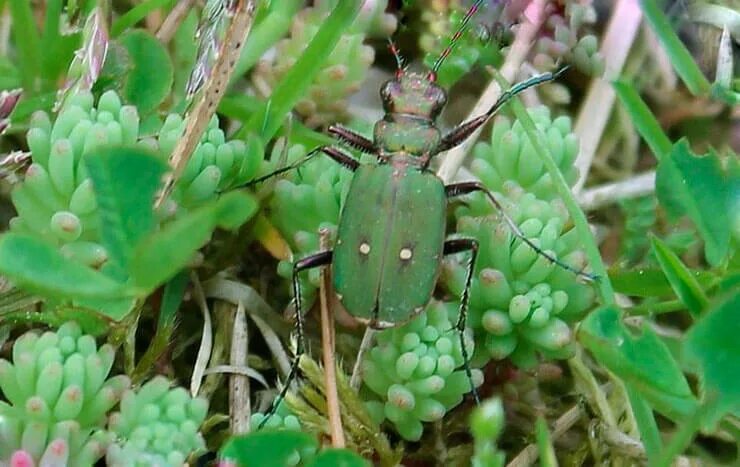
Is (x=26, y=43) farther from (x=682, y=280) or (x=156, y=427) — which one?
(x=682, y=280)

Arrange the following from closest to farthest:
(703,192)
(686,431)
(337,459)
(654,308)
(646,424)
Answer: (686,431), (337,459), (646,424), (703,192), (654,308)

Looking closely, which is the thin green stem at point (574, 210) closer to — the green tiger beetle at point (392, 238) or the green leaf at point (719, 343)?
the green tiger beetle at point (392, 238)

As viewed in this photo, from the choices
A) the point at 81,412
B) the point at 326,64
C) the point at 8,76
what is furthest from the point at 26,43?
the point at 81,412

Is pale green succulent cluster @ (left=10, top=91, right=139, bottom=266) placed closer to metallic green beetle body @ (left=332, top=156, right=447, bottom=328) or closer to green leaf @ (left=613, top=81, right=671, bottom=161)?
metallic green beetle body @ (left=332, top=156, right=447, bottom=328)

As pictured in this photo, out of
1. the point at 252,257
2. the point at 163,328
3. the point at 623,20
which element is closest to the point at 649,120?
the point at 623,20

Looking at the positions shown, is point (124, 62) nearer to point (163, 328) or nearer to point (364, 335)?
point (163, 328)

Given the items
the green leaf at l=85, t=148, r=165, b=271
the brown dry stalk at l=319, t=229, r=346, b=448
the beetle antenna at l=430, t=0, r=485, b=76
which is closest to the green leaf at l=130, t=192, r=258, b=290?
the green leaf at l=85, t=148, r=165, b=271

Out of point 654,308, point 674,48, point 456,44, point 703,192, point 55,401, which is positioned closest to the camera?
point 55,401
